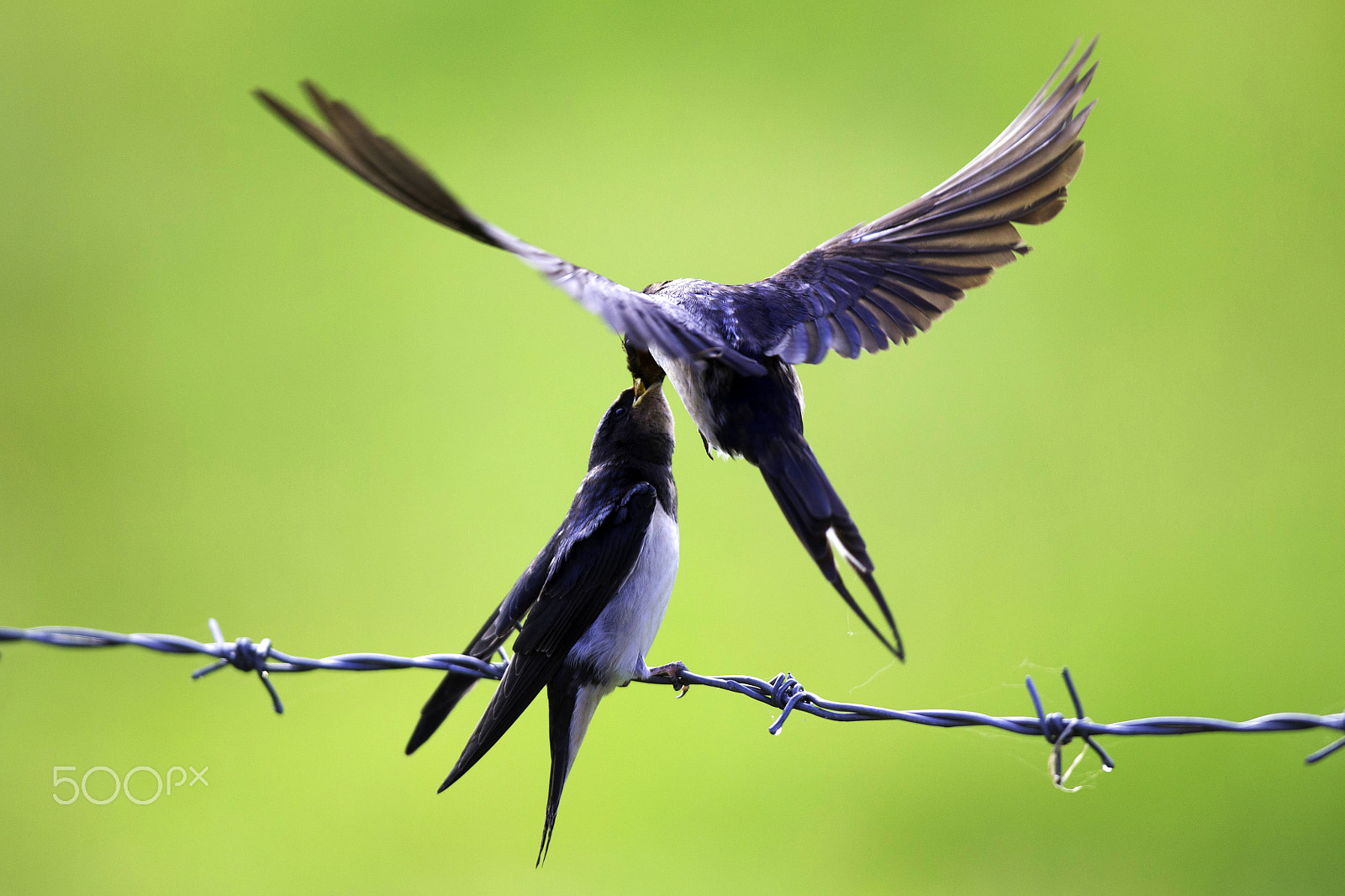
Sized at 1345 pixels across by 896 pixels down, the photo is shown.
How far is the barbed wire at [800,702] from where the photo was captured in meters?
1.67

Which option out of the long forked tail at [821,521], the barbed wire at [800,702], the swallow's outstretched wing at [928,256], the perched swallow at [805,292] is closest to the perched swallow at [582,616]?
the barbed wire at [800,702]

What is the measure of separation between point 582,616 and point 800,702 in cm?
52

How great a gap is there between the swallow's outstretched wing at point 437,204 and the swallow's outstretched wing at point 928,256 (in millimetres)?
581

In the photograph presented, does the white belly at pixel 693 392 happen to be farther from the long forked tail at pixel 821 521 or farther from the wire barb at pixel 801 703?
the wire barb at pixel 801 703

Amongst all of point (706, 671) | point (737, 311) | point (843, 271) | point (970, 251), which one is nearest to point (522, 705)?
point (737, 311)

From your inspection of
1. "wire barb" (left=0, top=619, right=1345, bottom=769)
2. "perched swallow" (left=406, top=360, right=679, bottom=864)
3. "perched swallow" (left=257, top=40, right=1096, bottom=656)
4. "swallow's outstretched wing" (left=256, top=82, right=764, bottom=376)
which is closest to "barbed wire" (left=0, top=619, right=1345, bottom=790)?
"wire barb" (left=0, top=619, right=1345, bottom=769)

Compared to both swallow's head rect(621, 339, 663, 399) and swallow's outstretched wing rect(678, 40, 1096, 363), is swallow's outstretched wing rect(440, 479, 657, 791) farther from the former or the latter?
swallow's outstretched wing rect(678, 40, 1096, 363)

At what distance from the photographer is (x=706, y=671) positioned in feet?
17.1

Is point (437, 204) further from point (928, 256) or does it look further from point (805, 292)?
point (928, 256)

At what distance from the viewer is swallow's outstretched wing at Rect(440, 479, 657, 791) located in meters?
2.04

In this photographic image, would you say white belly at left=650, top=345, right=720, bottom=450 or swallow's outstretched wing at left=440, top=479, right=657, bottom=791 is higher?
white belly at left=650, top=345, right=720, bottom=450

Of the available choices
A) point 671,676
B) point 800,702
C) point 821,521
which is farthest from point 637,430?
point 800,702

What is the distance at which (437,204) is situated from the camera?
154 cm

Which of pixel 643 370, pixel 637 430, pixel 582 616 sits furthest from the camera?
pixel 643 370
